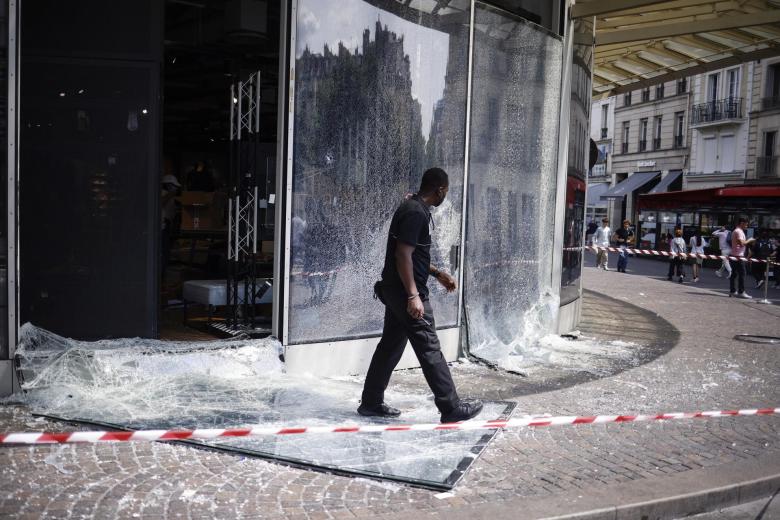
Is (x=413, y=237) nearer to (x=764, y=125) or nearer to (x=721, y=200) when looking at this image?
(x=721, y=200)

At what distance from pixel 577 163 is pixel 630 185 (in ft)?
125

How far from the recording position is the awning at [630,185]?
4612cm

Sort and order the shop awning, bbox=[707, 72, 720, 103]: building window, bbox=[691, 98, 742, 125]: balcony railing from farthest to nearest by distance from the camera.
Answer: bbox=[707, 72, 720, 103]: building window, bbox=[691, 98, 742, 125]: balcony railing, the shop awning

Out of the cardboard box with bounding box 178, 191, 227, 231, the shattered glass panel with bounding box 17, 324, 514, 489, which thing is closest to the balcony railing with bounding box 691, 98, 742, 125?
the cardboard box with bounding box 178, 191, 227, 231

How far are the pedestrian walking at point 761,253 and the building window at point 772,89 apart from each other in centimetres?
1663

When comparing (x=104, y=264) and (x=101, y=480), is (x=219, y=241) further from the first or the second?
(x=101, y=480)

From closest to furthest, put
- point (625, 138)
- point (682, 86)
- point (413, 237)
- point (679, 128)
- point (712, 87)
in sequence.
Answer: point (413, 237), point (712, 87), point (682, 86), point (679, 128), point (625, 138)

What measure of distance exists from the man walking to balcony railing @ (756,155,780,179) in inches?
1404

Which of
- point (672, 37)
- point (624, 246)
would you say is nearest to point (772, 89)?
point (624, 246)

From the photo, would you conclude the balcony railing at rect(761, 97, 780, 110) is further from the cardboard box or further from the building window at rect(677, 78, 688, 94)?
the cardboard box

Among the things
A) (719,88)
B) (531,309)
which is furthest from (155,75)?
(719,88)

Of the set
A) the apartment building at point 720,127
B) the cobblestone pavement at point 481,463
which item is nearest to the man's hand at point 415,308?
the cobblestone pavement at point 481,463

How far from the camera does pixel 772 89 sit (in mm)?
37469

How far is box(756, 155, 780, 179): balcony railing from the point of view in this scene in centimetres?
3703
